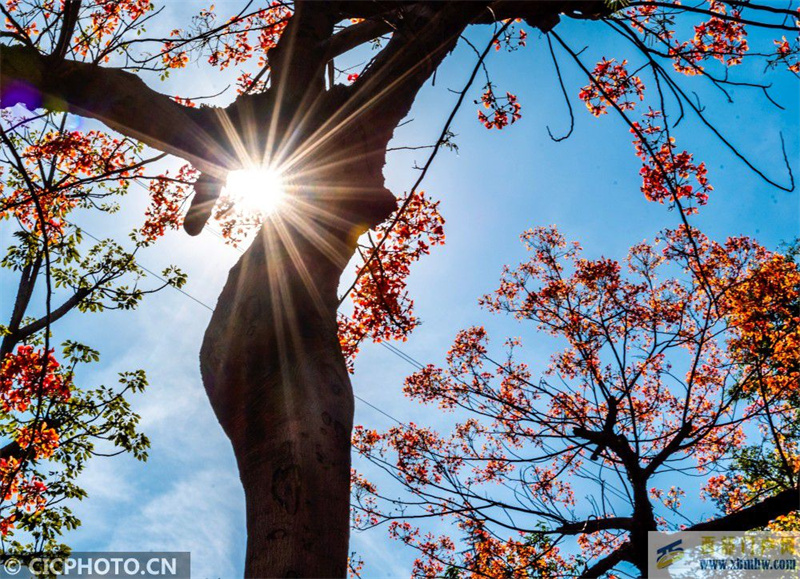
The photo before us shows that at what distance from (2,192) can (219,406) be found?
784 centimetres

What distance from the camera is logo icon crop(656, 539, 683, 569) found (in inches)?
211

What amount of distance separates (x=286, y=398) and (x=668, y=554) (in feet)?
18.5

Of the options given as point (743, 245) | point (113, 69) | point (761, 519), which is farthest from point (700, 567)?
point (113, 69)

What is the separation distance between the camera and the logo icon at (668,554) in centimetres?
535

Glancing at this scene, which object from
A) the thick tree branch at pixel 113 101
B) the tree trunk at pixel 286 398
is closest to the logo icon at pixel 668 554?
the tree trunk at pixel 286 398

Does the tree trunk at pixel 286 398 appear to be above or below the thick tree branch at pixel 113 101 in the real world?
below

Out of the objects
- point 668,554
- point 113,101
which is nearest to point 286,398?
point 113,101

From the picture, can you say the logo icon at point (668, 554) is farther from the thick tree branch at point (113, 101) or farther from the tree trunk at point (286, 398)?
the thick tree branch at point (113, 101)

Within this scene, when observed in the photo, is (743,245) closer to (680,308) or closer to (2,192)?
(680,308)

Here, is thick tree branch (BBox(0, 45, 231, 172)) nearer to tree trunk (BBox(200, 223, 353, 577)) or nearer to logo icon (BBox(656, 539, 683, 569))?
tree trunk (BBox(200, 223, 353, 577))

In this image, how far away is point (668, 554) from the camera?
5.39 meters

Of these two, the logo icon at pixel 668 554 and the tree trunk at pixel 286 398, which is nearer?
the tree trunk at pixel 286 398

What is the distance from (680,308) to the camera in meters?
8.68

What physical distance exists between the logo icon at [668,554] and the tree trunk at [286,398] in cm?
530
